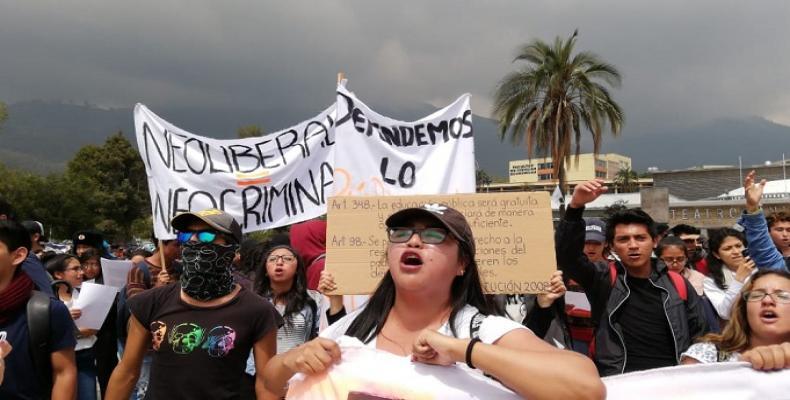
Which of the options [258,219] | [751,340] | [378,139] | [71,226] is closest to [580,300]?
[751,340]

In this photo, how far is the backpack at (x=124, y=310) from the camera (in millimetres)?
4930

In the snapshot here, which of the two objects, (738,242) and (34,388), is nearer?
(34,388)

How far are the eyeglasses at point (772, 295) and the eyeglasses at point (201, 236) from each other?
2.80 metres

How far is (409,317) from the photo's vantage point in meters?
2.35

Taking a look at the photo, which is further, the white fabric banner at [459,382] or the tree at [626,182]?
the tree at [626,182]

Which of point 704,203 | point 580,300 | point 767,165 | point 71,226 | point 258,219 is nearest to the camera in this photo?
point 580,300

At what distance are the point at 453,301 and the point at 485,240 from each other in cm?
99

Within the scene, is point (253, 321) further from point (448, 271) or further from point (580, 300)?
point (580, 300)

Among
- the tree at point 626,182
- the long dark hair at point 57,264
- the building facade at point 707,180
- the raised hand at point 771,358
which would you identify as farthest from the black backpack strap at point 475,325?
the tree at point 626,182

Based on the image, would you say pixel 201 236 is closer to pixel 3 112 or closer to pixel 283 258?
pixel 283 258

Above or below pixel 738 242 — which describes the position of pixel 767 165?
above

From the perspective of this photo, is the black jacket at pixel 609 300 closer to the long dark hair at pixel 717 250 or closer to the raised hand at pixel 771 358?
the raised hand at pixel 771 358

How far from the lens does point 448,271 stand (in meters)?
2.29

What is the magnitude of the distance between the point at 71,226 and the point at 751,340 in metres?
47.4
